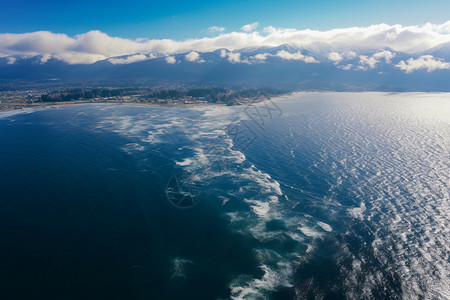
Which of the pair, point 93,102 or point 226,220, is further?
point 93,102

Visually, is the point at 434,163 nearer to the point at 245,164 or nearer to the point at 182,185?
the point at 245,164

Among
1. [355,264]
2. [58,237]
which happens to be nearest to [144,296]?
[58,237]

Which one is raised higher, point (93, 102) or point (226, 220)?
point (93, 102)

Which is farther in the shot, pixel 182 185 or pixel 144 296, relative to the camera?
pixel 182 185

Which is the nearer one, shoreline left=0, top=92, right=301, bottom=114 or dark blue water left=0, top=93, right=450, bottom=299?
dark blue water left=0, top=93, right=450, bottom=299

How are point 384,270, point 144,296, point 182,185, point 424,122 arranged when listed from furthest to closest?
point 424,122, point 182,185, point 384,270, point 144,296

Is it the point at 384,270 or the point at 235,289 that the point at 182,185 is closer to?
the point at 235,289

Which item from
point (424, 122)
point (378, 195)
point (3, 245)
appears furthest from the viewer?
point (424, 122)

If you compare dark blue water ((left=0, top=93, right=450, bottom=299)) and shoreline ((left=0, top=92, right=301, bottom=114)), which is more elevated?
shoreline ((left=0, top=92, right=301, bottom=114))
